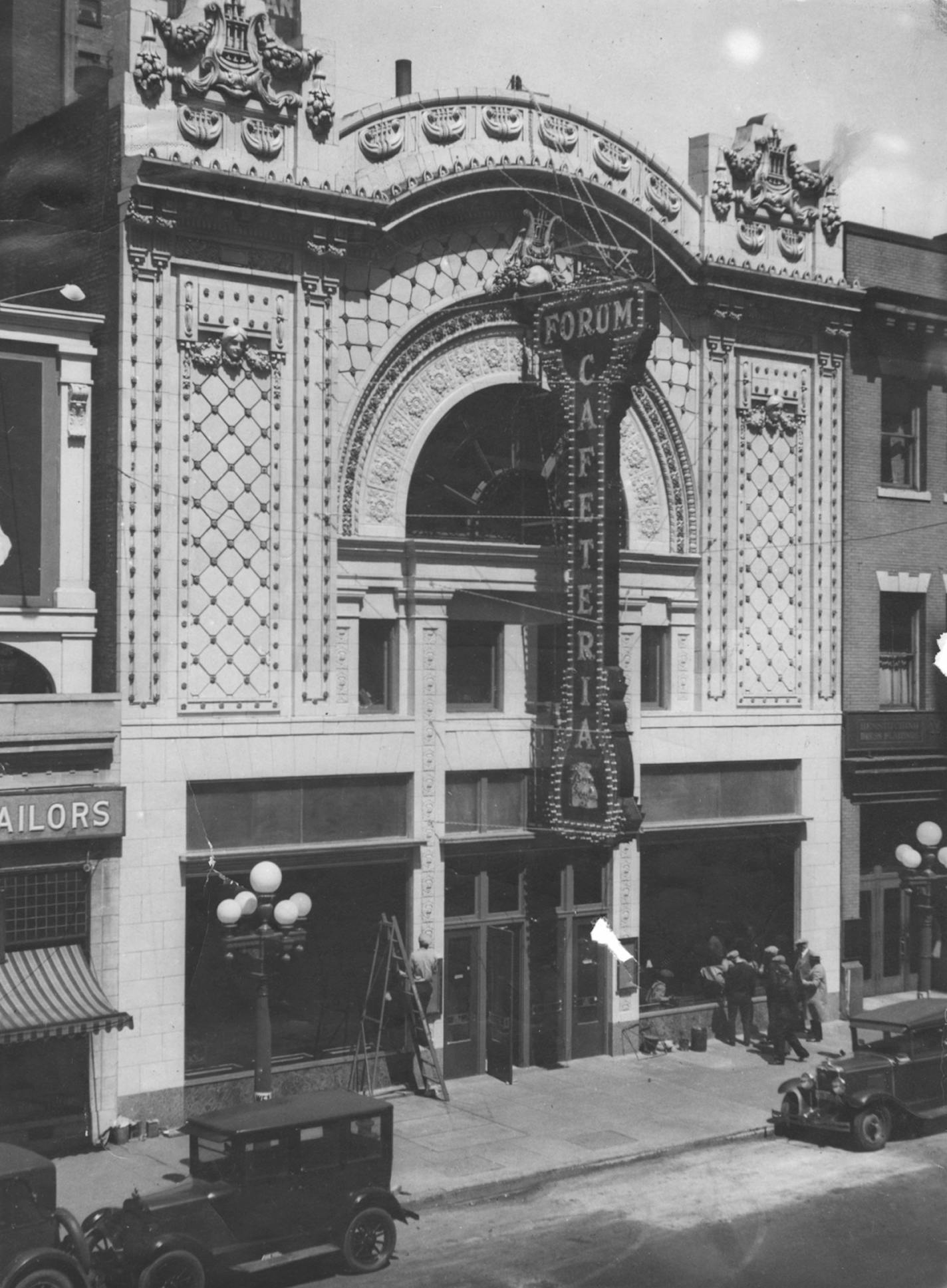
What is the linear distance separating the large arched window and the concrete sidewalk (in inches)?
364

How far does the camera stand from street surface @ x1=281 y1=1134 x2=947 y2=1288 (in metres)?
17.3

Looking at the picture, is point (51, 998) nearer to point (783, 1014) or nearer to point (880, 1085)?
point (880, 1085)

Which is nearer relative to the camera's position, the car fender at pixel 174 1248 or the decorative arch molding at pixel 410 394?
the car fender at pixel 174 1248

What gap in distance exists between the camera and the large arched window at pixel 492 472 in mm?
27031

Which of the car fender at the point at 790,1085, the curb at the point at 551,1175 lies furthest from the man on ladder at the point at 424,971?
the car fender at the point at 790,1085

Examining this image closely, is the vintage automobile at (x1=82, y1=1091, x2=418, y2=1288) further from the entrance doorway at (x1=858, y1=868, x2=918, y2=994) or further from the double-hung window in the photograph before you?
the double-hung window

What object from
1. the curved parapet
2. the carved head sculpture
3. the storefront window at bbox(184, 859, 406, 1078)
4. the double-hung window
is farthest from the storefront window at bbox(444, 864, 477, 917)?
the double-hung window

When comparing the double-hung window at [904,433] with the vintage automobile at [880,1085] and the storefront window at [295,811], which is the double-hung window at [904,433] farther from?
the storefront window at [295,811]

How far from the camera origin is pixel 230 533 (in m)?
24.1

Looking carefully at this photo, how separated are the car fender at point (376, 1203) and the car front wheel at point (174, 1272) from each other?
6.46ft

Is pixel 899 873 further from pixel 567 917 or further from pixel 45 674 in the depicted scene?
pixel 45 674

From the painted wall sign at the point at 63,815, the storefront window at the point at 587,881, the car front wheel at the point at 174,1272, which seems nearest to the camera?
the car front wheel at the point at 174,1272

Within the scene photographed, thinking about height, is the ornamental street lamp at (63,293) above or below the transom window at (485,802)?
above

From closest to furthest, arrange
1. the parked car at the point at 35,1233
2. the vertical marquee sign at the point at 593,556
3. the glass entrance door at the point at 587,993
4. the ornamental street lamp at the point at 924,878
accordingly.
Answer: the parked car at the point at 35,1233 → the vertical marquee sign at the point at 593,556 → the glass entrance door at the point at 587,993 → the ornamental street lamp at the point at 924,878
